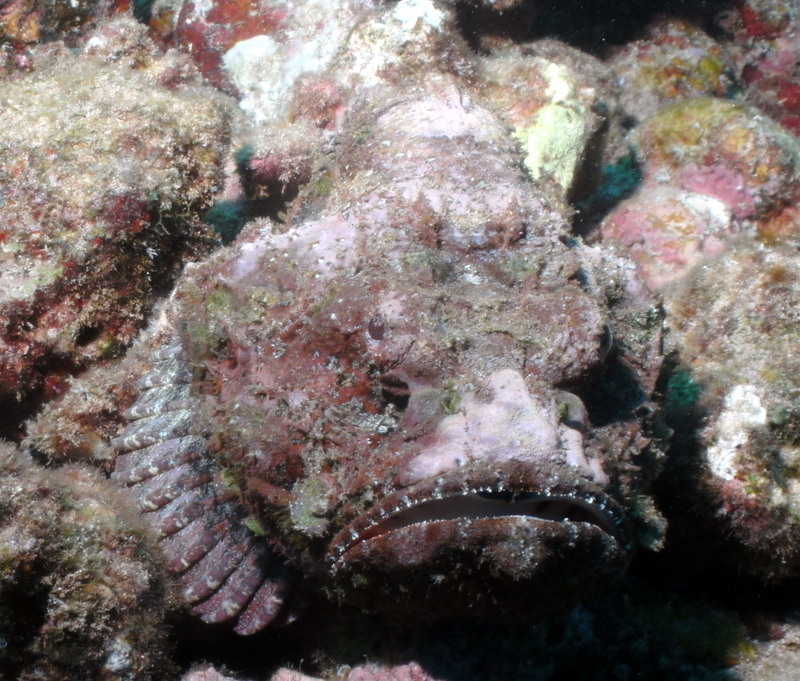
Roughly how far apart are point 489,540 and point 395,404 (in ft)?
2.46

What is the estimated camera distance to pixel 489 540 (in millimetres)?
2309

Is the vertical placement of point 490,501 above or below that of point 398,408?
below

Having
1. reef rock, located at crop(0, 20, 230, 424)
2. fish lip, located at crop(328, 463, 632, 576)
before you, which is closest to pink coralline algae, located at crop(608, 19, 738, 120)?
reef rock, located at crop(0, 20, 230, 424)

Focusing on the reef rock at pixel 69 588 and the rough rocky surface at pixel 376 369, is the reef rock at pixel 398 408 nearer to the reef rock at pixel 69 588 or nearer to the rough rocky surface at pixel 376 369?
the rough rocky surface at pixel 376 369

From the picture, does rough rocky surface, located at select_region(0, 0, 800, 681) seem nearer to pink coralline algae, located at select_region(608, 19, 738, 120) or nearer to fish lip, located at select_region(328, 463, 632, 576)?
fish lip, located at select_region(328, 463, 632, 576)

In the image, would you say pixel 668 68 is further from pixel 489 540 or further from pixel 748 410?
pixel 489 540

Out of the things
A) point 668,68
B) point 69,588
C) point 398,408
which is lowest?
point 69,588

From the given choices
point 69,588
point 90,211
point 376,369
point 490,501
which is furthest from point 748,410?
point 90,211

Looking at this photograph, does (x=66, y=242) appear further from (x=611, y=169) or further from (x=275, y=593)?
(x=611, y=169)

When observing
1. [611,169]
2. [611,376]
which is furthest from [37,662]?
[611,169]

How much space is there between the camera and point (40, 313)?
4070mm

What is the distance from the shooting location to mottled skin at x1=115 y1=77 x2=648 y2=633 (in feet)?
7.83

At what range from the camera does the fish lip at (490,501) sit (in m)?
2.28

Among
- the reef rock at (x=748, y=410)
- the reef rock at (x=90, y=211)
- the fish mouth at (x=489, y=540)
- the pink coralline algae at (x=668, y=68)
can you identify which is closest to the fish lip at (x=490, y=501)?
the fish mouth at (x=489, y=540)
